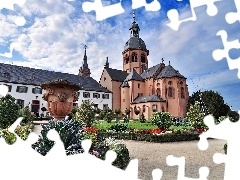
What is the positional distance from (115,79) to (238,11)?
59321mm

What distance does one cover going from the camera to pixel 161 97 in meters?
53.0

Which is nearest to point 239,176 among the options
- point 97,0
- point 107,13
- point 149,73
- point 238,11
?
point 238,11


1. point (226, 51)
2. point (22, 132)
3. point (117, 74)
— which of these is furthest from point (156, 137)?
point (117, 74)

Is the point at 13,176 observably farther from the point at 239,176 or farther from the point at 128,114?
the point at 128,114

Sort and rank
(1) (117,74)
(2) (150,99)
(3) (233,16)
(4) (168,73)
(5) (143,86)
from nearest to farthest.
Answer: (3) (233,16) < (2) (150,99) < (4) (168,73) < (5) (143,86) < (1) (117,74)

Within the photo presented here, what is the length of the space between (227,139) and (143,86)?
56.4m

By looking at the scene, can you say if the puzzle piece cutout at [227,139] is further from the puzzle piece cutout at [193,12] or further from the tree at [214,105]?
the tree at [214,105]

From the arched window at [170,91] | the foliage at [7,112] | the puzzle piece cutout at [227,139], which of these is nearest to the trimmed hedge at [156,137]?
the foliage at [7,112]

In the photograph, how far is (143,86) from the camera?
193ft

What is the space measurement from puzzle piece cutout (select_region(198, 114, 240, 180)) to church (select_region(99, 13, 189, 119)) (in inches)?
1728

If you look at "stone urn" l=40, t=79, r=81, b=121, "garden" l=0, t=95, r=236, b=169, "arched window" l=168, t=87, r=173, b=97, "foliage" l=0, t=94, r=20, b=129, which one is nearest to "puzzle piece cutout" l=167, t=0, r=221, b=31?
"garden" l=0, t=95, r=236, b=169

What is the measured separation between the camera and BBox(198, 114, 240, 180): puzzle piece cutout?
261 centimetres

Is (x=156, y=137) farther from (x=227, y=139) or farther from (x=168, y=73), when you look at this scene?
(x=168, y=73)

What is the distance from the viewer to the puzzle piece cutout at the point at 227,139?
8.56ft
